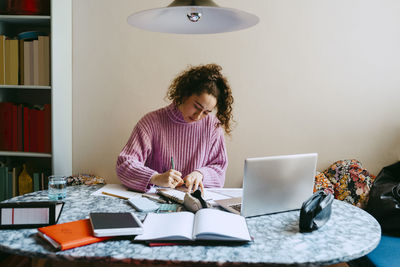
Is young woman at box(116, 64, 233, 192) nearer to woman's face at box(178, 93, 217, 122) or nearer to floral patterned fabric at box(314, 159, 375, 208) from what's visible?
woman's face at box(178, 93, 217, 122)

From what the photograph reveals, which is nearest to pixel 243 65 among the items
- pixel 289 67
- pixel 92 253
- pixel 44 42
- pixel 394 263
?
pixel 289 67

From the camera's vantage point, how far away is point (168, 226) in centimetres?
113

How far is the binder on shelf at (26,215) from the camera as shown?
3.67ft

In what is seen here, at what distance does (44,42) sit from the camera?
237 centimetres

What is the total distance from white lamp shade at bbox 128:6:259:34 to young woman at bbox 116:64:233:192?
1.64 feet

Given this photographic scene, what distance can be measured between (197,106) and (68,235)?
102 centimetres

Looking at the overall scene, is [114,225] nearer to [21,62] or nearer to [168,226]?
[168,226]

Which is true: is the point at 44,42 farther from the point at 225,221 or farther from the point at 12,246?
the point at 225,221

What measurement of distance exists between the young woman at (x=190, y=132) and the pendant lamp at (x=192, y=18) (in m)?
0.50

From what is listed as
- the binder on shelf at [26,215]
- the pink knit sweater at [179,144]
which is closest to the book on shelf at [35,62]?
the pink knit sweater at [179,144]

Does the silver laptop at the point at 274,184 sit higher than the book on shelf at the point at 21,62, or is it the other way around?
the book on shelf at the point at 21,62

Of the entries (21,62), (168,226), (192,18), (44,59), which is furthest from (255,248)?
(21,62)

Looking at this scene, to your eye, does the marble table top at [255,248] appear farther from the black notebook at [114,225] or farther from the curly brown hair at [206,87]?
the curly brown hair at [206,87]

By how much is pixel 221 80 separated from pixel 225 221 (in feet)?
3.13
